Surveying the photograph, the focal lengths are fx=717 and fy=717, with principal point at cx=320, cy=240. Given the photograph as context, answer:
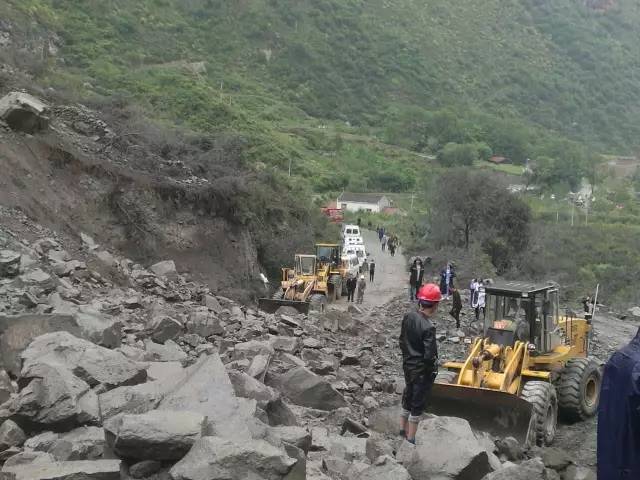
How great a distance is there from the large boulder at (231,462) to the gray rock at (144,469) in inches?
8.8

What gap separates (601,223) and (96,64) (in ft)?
135

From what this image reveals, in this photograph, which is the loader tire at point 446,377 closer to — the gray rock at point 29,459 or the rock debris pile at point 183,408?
the rock debris pile at point 183,408

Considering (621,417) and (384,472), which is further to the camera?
(384,472)

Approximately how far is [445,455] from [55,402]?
9.19ft

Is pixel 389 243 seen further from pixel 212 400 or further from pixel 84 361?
pixel 212 400

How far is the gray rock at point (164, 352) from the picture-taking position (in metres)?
7.68

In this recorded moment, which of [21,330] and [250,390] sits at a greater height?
[21,330]

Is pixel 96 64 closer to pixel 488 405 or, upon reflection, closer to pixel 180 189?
pixel 180 189

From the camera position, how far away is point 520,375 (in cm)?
959

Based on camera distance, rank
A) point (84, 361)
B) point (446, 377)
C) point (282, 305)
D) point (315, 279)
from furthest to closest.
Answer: point (315, 279), point (282, 305), point (446, 377), point (84, 361)

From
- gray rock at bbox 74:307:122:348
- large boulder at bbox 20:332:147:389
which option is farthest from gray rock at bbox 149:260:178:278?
large boulder at bbox 20:332:147:389

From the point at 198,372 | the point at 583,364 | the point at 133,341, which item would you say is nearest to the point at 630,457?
the point at 198,372

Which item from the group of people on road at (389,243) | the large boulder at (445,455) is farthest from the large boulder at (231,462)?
the group of people on road at (389,243)

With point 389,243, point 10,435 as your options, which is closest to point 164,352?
point 10,435
